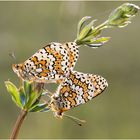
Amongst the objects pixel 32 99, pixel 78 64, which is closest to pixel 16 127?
pixel 32 99

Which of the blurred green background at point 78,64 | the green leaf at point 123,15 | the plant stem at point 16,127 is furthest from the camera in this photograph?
the blurred green background at point 78,64

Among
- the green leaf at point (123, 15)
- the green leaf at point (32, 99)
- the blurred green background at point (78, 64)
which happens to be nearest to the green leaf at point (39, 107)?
the green leaf at point (32, 99)

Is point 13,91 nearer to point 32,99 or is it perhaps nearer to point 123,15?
point 32,99

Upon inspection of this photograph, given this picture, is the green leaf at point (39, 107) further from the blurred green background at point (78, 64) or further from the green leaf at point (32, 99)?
the blurred green background at point (78, 64)

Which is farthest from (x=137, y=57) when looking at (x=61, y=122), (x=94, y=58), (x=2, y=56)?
(x=61, y=122)

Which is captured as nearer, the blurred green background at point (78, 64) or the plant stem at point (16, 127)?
the plant stem at point (16, 127)

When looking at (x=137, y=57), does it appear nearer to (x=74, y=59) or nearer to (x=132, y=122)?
(x=132, y=122)
